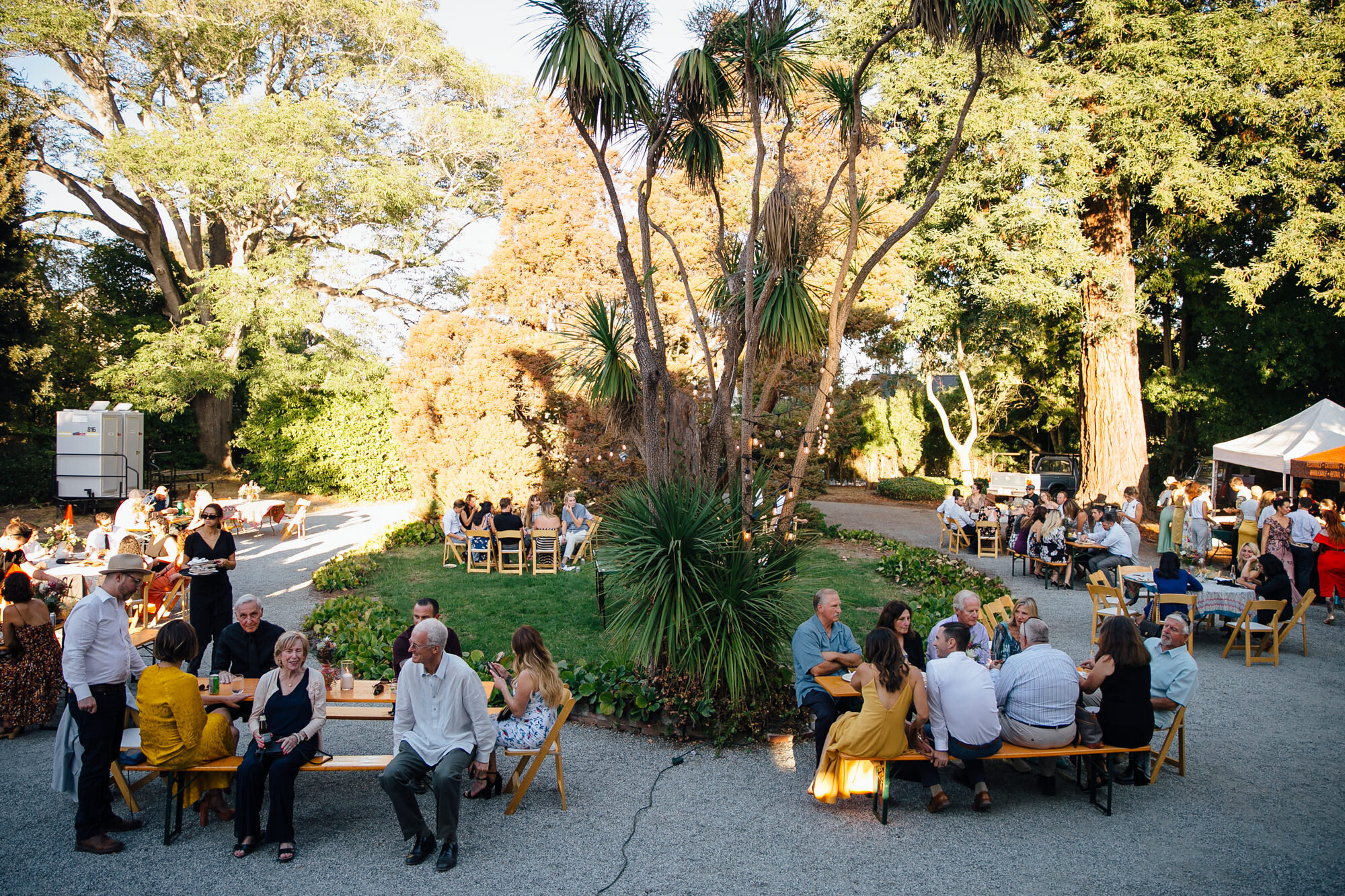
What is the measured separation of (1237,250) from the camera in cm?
A: 2130

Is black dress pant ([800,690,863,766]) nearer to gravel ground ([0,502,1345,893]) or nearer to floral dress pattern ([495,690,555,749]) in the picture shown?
gravel ground ([0,502,1345,893])

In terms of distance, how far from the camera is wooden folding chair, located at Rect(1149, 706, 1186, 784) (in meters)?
5.22

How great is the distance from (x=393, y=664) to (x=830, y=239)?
19.7 ft

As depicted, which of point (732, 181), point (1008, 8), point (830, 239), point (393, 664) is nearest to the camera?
point (393, 664)

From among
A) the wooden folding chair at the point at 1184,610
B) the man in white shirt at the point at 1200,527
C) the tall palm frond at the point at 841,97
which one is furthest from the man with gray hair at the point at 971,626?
the man in white shirt at the point at 1200,527

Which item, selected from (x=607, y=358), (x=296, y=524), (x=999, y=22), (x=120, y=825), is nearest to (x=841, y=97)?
(x=999, y=22)

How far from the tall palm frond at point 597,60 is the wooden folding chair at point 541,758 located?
4850 millimetres

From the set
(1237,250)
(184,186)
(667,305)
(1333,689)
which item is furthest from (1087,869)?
(184,186)

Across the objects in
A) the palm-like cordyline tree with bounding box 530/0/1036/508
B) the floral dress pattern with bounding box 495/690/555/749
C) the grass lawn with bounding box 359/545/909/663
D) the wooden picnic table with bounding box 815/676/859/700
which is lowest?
the grass lawn with bounding box 359/545/909/663

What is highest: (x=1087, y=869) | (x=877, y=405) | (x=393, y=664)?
(x=877, y=405)

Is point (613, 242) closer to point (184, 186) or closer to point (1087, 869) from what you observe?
point (184, 186)

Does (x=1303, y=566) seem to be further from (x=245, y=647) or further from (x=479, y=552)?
A: (x=245, y=647)

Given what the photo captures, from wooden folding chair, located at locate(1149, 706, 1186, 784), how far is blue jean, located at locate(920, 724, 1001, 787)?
1247 mm

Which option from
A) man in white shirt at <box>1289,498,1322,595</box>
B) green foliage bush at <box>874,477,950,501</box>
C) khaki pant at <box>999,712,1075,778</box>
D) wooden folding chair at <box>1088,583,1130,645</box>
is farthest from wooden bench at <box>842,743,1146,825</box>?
green foliage bush at <box>874,477,950,501</box>
